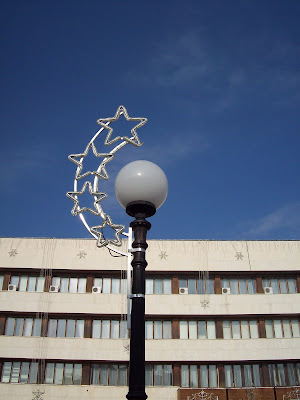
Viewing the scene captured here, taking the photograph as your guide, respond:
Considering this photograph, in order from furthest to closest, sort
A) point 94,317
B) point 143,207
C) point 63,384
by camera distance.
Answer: point 94,317, point 63,384, point 143,207

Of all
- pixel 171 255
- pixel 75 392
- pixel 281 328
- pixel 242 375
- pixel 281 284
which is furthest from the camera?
pixel 281 284

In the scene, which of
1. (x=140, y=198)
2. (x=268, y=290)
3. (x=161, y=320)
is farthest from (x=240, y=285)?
(x=140, y=198)

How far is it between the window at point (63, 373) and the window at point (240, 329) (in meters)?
10.1

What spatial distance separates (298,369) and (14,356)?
1898cm

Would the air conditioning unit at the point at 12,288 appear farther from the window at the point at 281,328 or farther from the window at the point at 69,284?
the window at the point at 281,328

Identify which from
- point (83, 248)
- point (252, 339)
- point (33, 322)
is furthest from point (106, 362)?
point (252, 339)

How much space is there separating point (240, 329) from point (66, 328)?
11.9 m

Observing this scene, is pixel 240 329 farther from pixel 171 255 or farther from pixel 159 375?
pixel 171 255

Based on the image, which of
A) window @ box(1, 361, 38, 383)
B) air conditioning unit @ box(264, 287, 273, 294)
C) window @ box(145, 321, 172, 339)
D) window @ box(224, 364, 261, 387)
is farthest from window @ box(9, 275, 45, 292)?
air conditioning unit @ box(264, 287, 273, 294)

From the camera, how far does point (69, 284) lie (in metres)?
30.9

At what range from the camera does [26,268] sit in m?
30.7

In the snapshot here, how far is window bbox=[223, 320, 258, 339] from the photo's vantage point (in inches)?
1180

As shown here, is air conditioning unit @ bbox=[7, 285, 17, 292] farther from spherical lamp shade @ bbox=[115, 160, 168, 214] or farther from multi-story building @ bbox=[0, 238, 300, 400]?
spherical lamp shade @ bbox=[115, 160, 168, 214]

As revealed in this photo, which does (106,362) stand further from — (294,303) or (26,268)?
(294,303)
